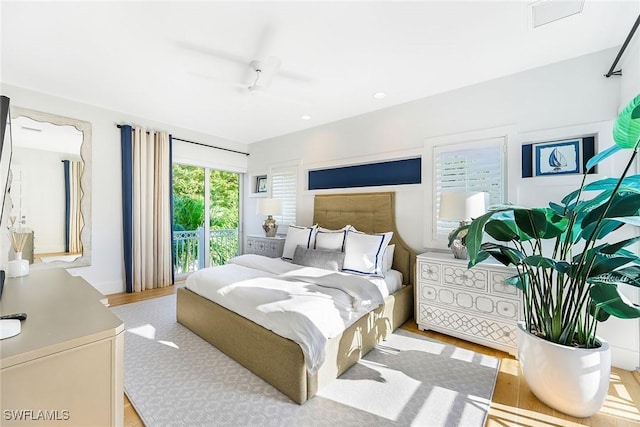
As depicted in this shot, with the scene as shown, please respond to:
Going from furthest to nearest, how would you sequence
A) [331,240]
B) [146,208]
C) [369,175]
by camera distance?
→ [146,208]
[369,175]
[331,240]

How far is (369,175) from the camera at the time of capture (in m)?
3.81

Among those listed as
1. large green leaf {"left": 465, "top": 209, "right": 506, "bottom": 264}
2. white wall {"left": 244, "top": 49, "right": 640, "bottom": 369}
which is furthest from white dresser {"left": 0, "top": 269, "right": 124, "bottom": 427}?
white wall {"left": 244, "top": 49, "right": 640, "bottom": 369}

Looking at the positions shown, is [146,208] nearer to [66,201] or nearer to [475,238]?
[66,201]

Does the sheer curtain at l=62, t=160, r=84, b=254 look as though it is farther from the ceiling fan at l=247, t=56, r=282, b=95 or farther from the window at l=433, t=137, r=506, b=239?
the window at l=433, t=137, r=506, b=239

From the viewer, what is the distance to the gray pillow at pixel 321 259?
299 centimetres

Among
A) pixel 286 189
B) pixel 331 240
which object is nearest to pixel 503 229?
pixel 331 240

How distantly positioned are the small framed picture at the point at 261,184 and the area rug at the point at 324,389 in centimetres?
331

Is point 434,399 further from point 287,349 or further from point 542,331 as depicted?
point 287,349

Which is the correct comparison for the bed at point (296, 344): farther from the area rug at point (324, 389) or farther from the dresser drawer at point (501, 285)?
the dresser drawer at point (501, 285)

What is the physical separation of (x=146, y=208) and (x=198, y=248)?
4.10ft

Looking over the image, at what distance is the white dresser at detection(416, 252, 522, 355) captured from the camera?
94.1 inches

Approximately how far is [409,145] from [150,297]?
408cm

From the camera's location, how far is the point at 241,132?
4.85m

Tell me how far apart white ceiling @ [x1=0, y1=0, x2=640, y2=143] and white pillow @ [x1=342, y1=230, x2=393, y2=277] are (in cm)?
174
